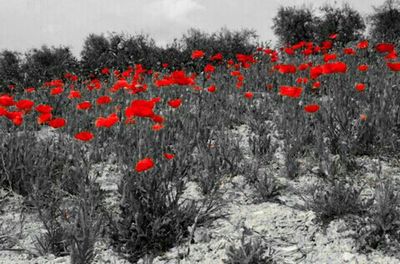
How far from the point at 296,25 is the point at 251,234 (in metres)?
31.7

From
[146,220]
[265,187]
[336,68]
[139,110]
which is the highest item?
[336,68]

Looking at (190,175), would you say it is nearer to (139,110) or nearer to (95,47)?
(139,110)

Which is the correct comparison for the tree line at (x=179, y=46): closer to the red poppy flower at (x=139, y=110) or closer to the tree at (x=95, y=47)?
the tree at (x=95, y=47)

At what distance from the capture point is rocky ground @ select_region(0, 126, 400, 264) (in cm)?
277

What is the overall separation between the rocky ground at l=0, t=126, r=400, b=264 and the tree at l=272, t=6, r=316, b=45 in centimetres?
2997

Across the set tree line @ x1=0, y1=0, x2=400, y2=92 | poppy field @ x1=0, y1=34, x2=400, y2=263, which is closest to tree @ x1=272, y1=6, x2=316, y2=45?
tree line @ x1=0, y1=0, x2=400, y2=92

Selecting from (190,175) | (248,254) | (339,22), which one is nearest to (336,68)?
(190,175)

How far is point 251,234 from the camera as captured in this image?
9.72ft

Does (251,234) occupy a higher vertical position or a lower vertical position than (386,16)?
lower

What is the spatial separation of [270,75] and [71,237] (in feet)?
18.6

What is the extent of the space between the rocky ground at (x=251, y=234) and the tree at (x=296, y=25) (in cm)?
2997

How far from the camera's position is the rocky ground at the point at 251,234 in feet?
9.08

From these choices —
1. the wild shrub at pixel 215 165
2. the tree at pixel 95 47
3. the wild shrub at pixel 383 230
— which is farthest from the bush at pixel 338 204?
the tree at pixel 95 47

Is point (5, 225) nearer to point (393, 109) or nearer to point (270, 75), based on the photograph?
point (393, 109)
